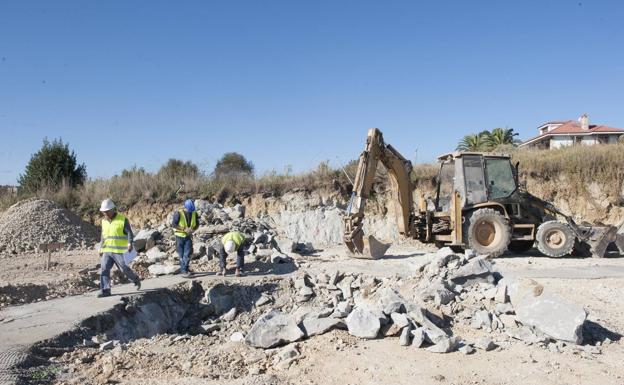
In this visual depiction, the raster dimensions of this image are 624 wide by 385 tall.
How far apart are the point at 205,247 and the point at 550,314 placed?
7414 millimetres

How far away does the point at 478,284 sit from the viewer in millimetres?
7875

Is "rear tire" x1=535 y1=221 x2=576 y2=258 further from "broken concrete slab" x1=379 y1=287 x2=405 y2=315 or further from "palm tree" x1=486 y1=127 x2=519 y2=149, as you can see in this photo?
"palm tree" x1=486 y1=127 x2=519 y2=149

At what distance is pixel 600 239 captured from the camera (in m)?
11.5

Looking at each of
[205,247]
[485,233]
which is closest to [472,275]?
[485,233]

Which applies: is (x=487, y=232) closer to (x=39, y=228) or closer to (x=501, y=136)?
(x=39, y=228)

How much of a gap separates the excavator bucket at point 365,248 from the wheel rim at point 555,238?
3869 millimetres

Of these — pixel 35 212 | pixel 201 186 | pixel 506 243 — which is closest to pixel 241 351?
pixel 506 243

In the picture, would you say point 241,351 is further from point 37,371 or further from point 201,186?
point 201,186

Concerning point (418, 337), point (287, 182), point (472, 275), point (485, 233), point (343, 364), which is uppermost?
point (287, 182)

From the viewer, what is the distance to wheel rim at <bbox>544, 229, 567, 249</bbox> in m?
11.3

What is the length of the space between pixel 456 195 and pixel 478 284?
394cm

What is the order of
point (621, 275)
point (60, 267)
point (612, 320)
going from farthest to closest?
point (60, 267)
point (621, 275)
point (612, 320)

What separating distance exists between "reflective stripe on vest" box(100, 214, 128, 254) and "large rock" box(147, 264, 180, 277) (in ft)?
8.37

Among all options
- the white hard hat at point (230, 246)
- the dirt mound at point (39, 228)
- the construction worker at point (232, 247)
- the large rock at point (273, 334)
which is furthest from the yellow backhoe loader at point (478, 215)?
the dirt mound at point (39, 228)
